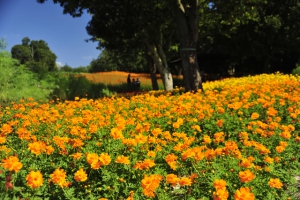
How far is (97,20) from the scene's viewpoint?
50.6 feet

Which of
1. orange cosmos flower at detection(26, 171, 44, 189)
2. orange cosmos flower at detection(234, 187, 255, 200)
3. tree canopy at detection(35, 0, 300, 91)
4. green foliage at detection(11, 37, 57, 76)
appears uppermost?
green foliage at detection(11, 37, 57, 76)

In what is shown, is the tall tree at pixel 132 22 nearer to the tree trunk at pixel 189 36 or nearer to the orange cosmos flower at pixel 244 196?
the tree trunk at pixel 189 36

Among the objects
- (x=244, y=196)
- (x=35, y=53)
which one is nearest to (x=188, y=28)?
(x=244, y=196)

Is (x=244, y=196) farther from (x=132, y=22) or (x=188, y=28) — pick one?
(x=132, y=22)

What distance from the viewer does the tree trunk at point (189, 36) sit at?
32.8 ft

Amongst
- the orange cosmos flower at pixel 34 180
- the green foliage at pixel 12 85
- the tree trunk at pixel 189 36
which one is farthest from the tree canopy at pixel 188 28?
the orange cosmos flower at pixel 34 180

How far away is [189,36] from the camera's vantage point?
33.2ft

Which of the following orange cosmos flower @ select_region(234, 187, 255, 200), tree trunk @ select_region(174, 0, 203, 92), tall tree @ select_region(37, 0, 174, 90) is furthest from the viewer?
tall tree @ select_region(37, 0, 174, 90)

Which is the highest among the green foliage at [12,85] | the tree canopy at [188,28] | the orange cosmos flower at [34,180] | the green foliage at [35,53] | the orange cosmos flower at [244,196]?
the green foliage at [35,53]

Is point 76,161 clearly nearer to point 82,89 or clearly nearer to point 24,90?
point 24,90

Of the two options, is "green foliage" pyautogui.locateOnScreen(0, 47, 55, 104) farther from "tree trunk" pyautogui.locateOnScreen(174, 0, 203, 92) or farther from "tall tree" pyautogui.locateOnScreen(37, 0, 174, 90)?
"tree trunk" pyautogui.locateOnScreen(174, 0, 203, 92)

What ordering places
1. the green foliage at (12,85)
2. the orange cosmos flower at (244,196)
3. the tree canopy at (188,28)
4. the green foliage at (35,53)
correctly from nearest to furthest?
the orange cosmos flower at (244,196), the tree canopy at (188,28), the green foliage at (12,85), the green foliage at (35,53)

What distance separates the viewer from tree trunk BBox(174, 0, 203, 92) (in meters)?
10.0

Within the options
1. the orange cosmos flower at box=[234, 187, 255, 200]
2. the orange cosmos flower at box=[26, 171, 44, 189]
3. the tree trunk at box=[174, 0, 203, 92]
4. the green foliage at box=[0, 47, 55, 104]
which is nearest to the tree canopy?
the tree trunk at box=[174, 0, 203, 92]
